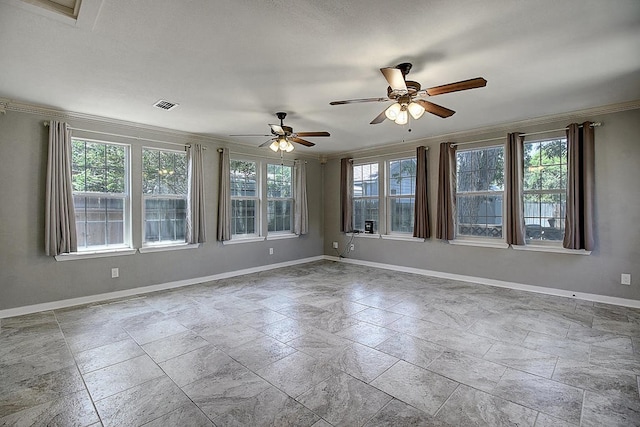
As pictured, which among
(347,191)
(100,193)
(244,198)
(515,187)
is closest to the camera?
(100,193)

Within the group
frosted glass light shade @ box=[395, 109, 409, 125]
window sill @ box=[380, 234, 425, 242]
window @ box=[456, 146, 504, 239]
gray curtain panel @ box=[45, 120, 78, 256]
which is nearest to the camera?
frosted glass light shade @ box=[395, 109, 409, 125]

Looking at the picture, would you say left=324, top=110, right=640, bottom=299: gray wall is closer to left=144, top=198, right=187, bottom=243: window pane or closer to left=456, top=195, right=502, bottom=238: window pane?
left=456, top=195, right=502, bottom=238: window pane

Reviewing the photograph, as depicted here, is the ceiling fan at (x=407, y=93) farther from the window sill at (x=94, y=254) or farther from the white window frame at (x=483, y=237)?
the window sill at (x=94, y=254)

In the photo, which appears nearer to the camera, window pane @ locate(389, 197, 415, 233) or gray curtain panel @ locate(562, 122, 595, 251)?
gray curtain panel @ locate(562, 122, 595, 251)

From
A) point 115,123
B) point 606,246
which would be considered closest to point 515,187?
point 606,246

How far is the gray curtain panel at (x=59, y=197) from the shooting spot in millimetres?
3980

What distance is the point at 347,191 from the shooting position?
7.22m

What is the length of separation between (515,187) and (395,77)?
3.42 meters

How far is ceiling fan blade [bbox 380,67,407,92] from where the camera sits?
8.07ft

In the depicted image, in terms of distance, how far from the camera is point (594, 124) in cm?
421

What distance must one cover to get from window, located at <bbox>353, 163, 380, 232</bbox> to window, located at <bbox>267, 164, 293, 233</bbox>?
152 cm

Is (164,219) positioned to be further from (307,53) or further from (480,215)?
(480,215)

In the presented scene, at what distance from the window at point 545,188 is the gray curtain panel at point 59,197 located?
6596 millimetres

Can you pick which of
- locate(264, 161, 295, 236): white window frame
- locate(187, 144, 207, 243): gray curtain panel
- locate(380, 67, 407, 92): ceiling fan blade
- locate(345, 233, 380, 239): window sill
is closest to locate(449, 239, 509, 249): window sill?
locate(345, 233, 380, 239): window sill
